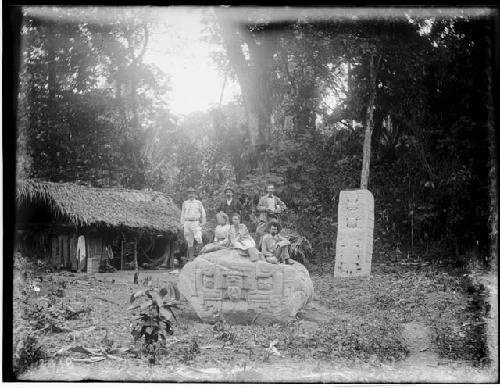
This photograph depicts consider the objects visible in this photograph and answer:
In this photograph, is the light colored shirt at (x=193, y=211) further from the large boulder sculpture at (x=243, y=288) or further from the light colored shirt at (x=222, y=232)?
the large boulder sculpture at (x=243, y=288)

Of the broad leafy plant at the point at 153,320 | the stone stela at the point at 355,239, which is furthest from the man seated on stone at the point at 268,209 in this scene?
the broad leafy plant at the point at 153,320

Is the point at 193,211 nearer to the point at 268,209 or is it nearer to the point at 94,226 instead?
the point at 268,209

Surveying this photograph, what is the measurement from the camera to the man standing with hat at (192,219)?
6863 mm

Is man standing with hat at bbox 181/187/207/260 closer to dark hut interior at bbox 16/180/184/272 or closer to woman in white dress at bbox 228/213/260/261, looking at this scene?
dark hut interior at bbox 16/180/184/272

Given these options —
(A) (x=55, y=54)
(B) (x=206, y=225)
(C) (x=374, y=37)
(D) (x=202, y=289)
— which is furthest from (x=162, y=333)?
(C) (x=374, y=37)

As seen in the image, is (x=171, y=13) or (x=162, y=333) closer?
(x=162, y=333)

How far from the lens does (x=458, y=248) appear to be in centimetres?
667

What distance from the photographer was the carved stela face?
6.59 m

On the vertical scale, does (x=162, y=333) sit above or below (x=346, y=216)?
below

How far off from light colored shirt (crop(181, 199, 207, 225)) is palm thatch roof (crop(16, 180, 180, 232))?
90mm

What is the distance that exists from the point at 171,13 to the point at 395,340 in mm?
4540

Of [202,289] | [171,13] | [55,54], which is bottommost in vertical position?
[202,289]

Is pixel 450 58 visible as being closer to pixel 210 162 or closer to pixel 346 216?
pixel 346 216

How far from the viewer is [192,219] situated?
691cm
